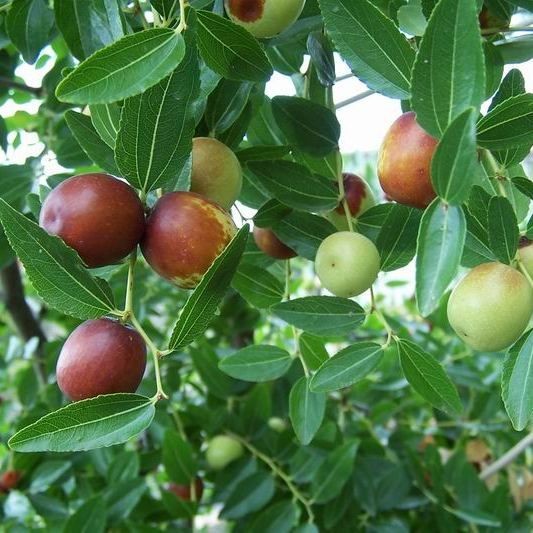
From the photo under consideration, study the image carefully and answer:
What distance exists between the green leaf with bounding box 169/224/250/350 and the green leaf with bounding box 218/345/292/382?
0.46m

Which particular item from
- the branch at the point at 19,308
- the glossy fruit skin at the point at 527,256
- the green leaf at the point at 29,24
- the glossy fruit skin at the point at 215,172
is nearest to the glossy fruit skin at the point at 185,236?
the glossy fruit skin at the point at 215,172

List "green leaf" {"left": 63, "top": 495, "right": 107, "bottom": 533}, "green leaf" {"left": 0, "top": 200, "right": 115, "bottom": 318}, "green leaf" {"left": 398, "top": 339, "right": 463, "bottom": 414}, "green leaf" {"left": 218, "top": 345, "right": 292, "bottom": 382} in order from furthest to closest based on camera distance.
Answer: "green leaf" {"left": 63, "top": 495, "right": 107, "bottom": 533} → "green leaf" {"left": 218, "top": 345, "right": 292, "bottom": 382} → "green leaf" {"left": 398, "top": 339, "right": 463, "bottom": 414} → "green leaf" {"left": 0, "top": 200, "right": 115, "bottom": 318}

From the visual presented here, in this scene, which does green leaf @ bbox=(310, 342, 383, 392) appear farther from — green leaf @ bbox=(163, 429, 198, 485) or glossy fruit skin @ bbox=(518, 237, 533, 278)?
green leaf @ bbox=(163, 429, 198, 485)

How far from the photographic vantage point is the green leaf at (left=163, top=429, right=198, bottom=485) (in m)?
1.56

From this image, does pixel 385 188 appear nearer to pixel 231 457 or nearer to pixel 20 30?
pixel 20 30

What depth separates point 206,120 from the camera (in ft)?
3.22

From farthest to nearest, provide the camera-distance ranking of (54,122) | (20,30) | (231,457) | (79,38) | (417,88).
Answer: (231,457) → (54,122) → (20,30) → (79,38) → (417,88)

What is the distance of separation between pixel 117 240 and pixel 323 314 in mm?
361

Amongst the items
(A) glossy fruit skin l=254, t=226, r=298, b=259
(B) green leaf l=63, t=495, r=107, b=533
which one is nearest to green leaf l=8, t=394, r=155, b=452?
(A) glossy fruit skin l=254, t=226, r=298, b=259

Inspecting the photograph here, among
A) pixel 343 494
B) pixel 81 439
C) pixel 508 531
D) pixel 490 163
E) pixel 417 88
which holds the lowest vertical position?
pixel 508 531

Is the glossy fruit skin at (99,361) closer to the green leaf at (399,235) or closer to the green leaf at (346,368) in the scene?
the green leaf at (346,368)

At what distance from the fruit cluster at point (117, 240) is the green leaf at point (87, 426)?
0.02 metres

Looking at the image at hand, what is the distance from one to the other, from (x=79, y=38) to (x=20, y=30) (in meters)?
0.21

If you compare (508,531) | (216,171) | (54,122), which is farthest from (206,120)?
(508,531)
